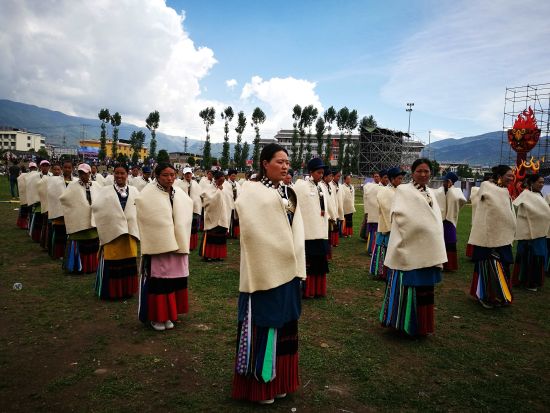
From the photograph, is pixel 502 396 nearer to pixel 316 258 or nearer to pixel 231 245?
pixel 316 258

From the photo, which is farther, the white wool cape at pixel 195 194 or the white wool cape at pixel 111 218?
the white wool cape at pixel 195 194

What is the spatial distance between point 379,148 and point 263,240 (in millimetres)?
72546

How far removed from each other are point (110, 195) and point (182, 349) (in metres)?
3.19

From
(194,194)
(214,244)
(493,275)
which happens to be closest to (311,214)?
(493,275)

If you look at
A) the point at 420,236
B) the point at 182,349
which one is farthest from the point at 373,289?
the point at 182,349

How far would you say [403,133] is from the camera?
7419 cm

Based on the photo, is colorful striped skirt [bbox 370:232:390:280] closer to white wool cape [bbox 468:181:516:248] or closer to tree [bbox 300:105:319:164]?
white wool cape [bbox 468:181:516:248]

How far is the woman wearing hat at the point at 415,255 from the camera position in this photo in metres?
5.03

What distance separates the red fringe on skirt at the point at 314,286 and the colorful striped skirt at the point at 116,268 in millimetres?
3186

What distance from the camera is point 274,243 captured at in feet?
11.3

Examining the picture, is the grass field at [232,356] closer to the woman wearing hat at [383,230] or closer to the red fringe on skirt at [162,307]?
the red fringe on skirt at [162,307]

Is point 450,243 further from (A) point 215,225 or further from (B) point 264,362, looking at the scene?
(B) point 264,362

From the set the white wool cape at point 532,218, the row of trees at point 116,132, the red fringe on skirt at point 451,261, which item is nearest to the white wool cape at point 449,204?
the red fringe on skirt at point 451,261

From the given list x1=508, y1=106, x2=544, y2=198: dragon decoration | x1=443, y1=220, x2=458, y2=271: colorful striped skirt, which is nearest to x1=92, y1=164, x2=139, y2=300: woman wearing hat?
x1=443, y1=220, x2=458, y2=271: colorful striped skirt
